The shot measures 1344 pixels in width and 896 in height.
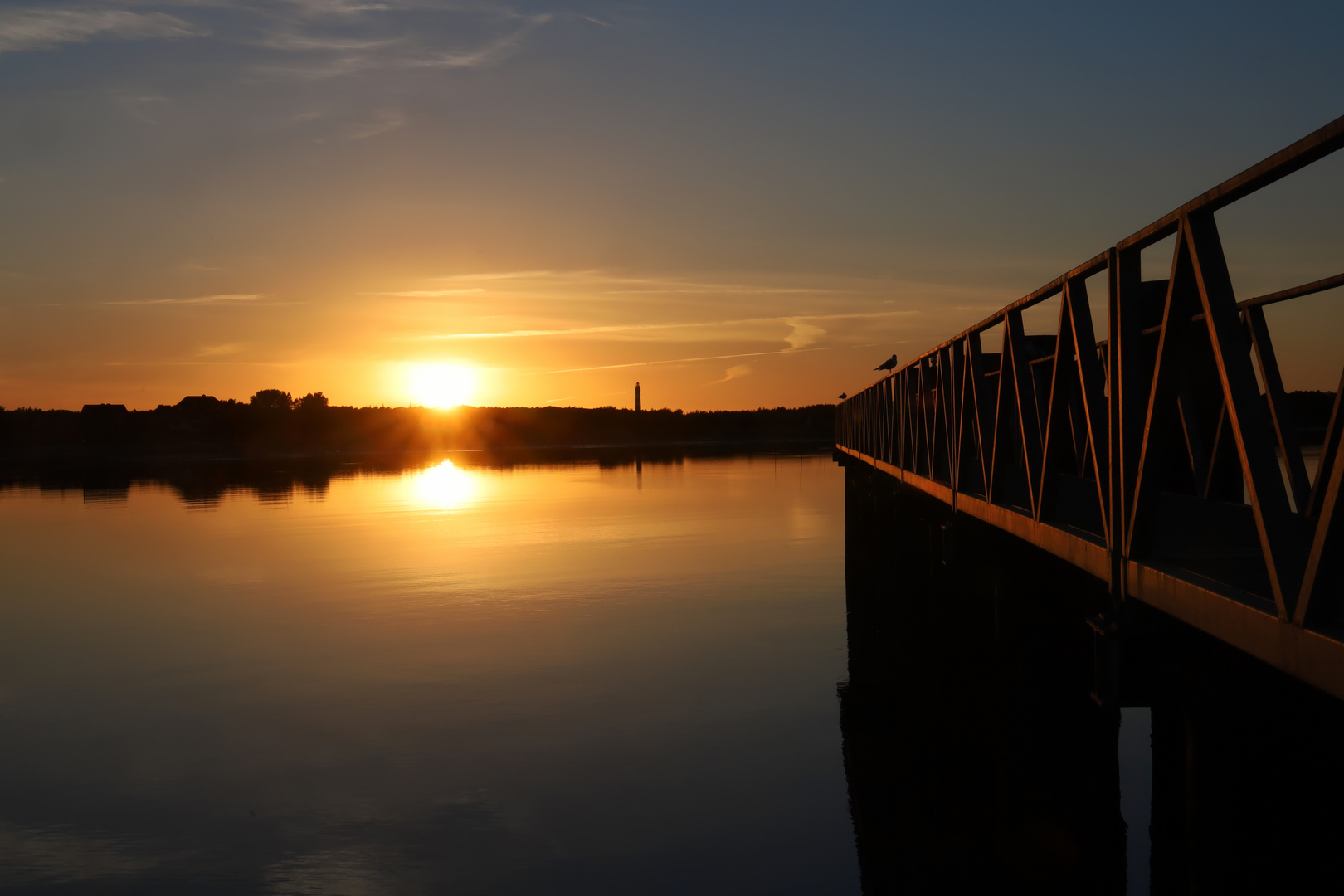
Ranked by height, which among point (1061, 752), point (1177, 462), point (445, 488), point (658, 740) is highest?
point (1177, 462)

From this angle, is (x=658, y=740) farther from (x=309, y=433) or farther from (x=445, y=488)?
(x=309, y=433)

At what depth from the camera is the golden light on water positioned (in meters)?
52.9

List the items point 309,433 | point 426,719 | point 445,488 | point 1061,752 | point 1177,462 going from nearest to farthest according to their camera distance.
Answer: point 1061,752 → point 1177,462 → point 426,719 → point 445,488 → point 309,433

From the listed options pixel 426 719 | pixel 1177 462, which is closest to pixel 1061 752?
pixel 1177 462

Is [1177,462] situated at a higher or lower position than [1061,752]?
higher

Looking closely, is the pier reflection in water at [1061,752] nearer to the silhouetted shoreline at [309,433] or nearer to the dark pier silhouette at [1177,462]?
the dark pier silhouette at [1177,462]

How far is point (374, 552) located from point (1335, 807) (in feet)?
99.5

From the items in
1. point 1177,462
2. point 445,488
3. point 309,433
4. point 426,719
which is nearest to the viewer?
point 1177,462

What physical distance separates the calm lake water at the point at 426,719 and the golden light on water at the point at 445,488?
17576 mm

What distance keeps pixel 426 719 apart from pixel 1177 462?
11206 millimetres

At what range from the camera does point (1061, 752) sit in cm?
1126

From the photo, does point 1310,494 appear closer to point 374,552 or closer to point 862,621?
point 862,621

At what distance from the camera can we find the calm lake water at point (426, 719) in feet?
36.0

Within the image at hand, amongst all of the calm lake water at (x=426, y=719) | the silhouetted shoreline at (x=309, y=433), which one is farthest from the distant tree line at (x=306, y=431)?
the calm lake water at (x=426, y=719)
